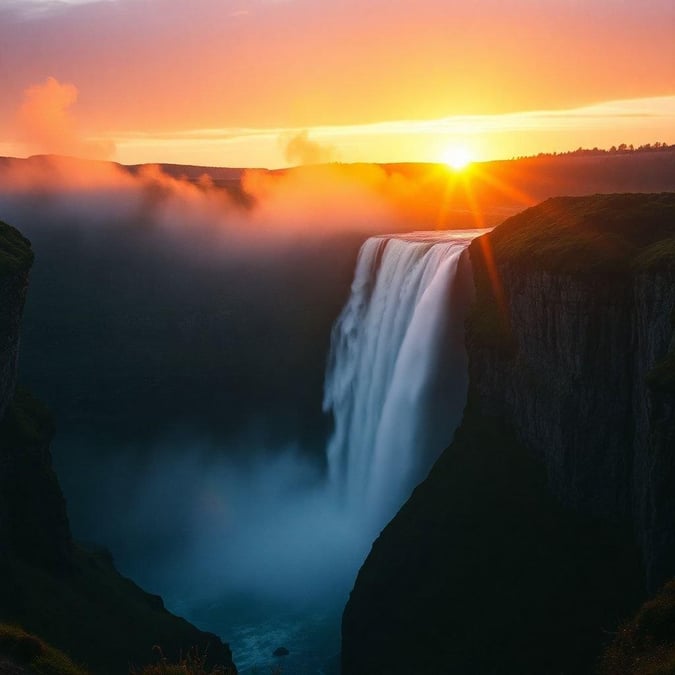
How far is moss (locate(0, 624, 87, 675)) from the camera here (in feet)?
67.5

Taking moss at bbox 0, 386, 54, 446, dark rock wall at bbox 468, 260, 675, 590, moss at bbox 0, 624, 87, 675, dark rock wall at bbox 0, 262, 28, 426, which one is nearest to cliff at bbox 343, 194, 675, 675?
dark rock wall at bbox 468, 260, 675, 590

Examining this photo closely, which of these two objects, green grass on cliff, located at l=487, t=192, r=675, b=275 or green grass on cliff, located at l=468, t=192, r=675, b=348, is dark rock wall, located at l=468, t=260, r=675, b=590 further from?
green grass on cliff, located at l=487, t=192, r=675, b=275

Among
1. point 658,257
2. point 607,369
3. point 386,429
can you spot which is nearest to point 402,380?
point 386,429

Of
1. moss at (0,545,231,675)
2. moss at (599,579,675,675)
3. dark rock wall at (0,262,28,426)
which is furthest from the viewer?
dark rock wall at (0,262,28,426)

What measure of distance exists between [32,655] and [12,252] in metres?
22.9

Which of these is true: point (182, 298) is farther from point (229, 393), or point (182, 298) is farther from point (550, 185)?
point (550, 185)

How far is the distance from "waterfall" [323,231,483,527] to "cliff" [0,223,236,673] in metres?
14.4

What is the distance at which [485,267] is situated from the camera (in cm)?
4434

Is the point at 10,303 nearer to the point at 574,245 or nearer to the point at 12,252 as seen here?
the point at 12,252

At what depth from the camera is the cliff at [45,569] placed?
116 feet

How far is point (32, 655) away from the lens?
21031 millimetres

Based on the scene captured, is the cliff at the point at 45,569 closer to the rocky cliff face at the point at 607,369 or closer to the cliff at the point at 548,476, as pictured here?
the cliff at the point at 548,476

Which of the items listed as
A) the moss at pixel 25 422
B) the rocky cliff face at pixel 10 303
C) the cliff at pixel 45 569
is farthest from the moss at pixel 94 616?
the rocky cliff face at pixel 10 303

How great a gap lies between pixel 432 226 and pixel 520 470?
180ft
